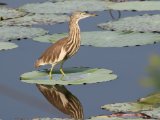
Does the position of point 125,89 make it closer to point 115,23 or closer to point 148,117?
point 148,117

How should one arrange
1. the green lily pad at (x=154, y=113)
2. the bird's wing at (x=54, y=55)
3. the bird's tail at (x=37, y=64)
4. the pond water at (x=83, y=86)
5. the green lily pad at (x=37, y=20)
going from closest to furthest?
the green lily pad at (x=154, y=113) < the pond water at (x=83, y=86) < the bird's wing at (x=54, y=55) < the bird's tail at (x=37, y=64) < the green lily pad at (x=37, y=20)

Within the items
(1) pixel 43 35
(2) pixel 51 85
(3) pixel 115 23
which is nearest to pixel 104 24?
→ (3) pixel 115 23

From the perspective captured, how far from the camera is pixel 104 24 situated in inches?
376

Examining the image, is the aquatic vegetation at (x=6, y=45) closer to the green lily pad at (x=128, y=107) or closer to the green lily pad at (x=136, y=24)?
the green lily pad at (x=136, y=24)

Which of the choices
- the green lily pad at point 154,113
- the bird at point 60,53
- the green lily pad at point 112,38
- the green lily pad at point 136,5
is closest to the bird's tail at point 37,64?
the bird at point 60,53

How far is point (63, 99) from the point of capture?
679 centimetres

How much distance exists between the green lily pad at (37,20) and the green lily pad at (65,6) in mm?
341

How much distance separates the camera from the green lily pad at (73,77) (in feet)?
23.6

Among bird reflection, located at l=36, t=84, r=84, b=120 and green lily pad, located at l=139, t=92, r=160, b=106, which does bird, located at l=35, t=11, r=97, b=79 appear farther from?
green lily pad, located at l=139, t=92, r=160, b=106

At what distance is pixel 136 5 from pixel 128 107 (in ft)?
15.9

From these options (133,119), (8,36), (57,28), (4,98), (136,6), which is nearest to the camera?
(133,119)

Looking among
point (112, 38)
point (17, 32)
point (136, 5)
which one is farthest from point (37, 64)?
point (136, 5)

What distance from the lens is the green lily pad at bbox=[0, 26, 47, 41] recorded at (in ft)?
29.7

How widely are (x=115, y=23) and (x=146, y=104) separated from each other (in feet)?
11.3
